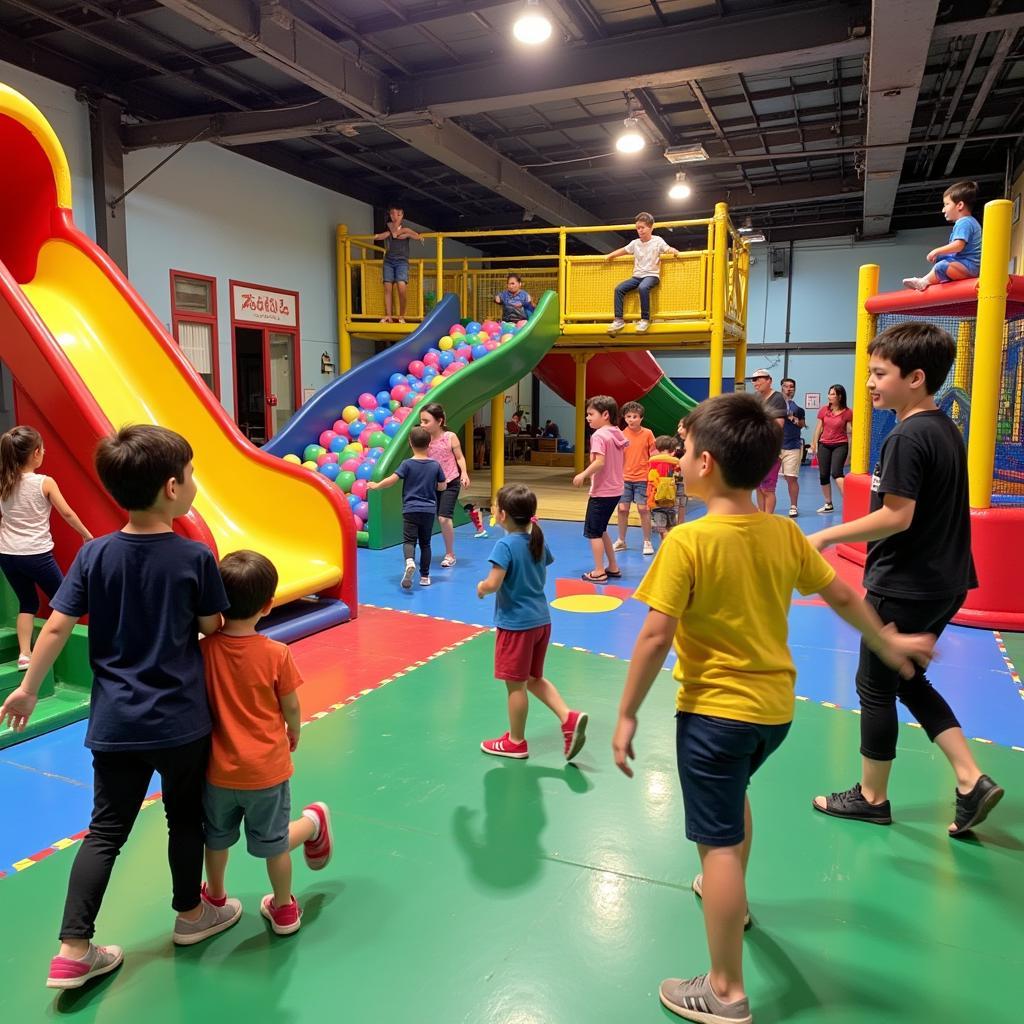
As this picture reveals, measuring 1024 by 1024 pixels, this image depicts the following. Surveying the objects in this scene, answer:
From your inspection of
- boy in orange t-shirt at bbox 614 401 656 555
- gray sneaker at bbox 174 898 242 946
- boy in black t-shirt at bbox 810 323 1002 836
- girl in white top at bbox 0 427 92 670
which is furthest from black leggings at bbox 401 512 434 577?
gray sneaker at bbox 174 898 242 946

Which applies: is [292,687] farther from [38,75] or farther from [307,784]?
[38,75]

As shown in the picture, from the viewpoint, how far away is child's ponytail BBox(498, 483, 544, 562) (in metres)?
3.55

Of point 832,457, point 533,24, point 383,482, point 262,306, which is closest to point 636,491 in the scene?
point 383,482

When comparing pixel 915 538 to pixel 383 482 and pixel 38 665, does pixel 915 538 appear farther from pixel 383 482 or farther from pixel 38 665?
pixel 383 482

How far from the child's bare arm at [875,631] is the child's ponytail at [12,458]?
154 inches

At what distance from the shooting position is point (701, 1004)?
2.10 meters

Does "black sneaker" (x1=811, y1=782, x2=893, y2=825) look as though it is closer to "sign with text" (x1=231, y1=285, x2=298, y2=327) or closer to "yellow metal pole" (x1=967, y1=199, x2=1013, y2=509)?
"yellow metal pole" (x1=967, y1=199, x2=1013, y2=509)

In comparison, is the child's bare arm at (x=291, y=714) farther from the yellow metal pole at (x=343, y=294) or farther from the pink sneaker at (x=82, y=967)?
the yellow metal pole at (x=343, y=294)

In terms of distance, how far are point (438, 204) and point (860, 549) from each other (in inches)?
496

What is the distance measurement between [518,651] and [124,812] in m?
1.73

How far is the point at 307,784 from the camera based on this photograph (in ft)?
11.3

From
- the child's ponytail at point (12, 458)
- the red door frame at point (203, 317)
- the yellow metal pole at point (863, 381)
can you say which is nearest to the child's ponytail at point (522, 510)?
the child's ponytail at point (12, 458)

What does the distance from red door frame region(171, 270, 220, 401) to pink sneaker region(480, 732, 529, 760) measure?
8775mm

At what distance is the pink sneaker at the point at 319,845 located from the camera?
2.67m
